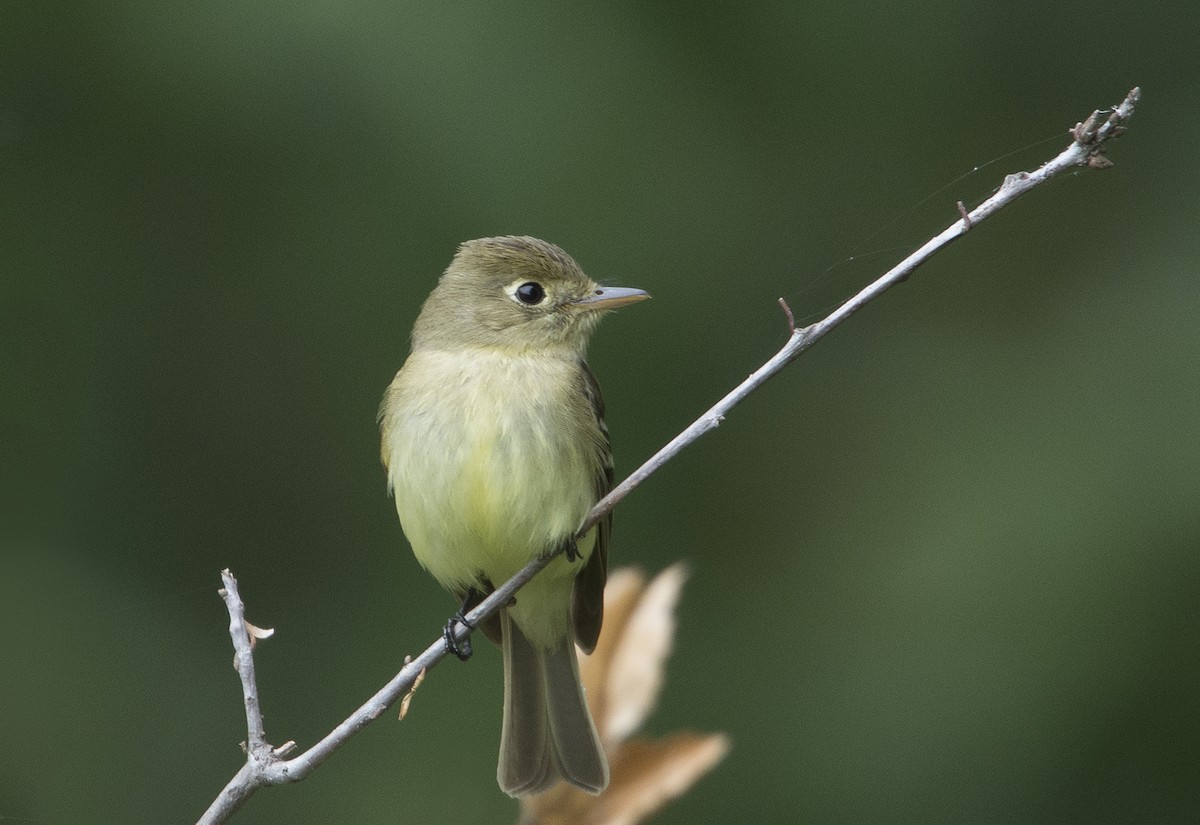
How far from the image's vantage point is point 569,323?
4.19 meters

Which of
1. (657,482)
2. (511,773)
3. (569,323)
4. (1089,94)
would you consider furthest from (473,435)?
(1089,94)

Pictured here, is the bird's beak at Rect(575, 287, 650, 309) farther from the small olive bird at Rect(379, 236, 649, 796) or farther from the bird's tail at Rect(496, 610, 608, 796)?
the bird's tail at Rect(496, 610, 608, 796)

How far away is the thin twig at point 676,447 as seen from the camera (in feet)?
8.19

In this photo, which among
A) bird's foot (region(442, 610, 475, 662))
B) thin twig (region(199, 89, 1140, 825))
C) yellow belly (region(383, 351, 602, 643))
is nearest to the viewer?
thin twig (region(199, 89, 1140, 825))

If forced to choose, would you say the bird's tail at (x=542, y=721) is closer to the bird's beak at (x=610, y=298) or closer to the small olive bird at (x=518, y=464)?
the small olive bird at (x=518, y=464)

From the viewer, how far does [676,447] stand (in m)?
2.89

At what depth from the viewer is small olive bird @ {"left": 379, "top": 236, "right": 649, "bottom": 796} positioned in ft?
12.2

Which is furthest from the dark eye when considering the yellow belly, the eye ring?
the yellow belly

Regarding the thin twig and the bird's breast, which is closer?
the thin twig

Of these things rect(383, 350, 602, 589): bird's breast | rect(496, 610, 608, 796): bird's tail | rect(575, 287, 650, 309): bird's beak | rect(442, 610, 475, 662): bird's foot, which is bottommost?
rect(496, 610, 608, 796): bird's tail

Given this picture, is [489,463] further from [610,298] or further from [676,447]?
[676,447]

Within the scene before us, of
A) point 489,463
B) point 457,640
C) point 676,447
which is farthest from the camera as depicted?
point 457,640

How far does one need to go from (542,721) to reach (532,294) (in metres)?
1.12

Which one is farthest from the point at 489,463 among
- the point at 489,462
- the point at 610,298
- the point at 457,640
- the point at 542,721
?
the point at 542,721
